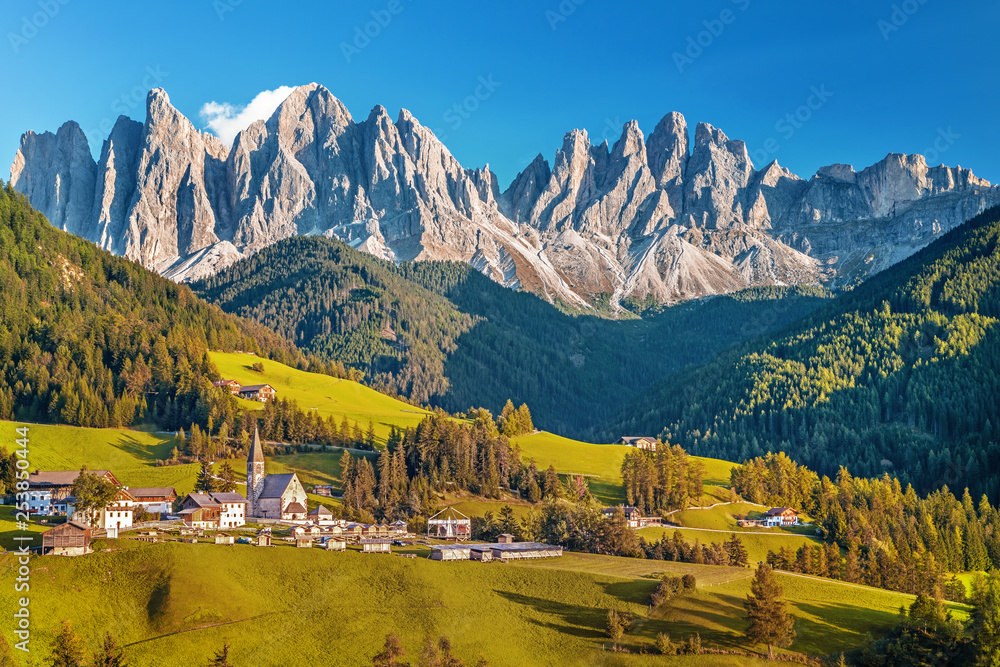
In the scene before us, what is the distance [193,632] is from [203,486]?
5443 cm

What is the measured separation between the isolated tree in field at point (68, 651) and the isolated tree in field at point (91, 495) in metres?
37.1

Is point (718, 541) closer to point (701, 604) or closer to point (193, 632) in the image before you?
point (701, 604)

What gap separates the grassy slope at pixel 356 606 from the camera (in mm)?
77000

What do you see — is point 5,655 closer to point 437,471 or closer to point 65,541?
point 65,541

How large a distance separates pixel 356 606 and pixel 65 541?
97.1 feet

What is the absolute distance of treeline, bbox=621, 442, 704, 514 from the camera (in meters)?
149

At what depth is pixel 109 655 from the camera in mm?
69375

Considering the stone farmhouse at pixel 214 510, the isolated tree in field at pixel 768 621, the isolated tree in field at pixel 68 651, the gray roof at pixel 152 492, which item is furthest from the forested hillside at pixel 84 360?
the isolated tree in field at pixel 768 621

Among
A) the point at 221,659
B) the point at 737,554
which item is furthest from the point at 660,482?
the point at 221,659

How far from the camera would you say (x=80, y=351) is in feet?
570

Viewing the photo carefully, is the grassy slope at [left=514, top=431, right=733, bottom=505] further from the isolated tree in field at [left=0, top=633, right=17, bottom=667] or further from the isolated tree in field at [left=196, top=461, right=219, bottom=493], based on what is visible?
the isolated tree in field at [left=0, top=633, right=17, bottom=667]

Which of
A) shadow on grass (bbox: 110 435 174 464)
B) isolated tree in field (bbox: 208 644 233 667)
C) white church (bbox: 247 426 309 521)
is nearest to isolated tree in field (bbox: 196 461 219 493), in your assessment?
white church (bbox: 247 426 309 521)

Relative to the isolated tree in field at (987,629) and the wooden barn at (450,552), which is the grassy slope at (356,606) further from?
the isolated tree in field at (987,629)

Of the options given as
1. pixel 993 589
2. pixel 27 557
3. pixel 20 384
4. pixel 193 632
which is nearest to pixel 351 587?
pixel 193 632
